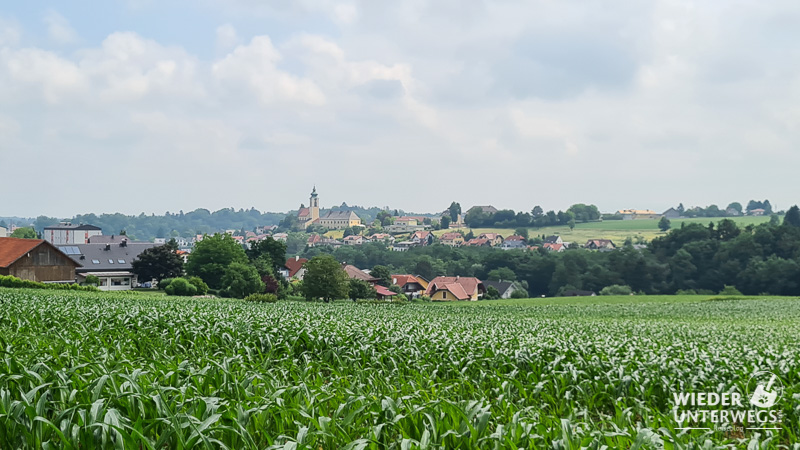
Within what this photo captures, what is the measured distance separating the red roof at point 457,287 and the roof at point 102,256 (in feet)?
137

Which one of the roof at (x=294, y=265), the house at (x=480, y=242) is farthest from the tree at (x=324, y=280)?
the house at (x=480, y=242)

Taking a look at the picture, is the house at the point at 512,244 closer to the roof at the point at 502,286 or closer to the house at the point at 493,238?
the house at the point at 493,238

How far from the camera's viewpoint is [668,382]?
28.3 feet

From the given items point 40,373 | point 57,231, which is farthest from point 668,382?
point 57,231

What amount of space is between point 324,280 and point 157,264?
2299 centimetres

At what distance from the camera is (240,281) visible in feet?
211

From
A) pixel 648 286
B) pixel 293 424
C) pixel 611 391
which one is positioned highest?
pixel 293 424

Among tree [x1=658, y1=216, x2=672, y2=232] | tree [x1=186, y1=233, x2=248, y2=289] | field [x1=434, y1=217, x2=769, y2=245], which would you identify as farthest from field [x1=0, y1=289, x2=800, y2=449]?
tree [x1=658, y1=216, x2=672, y2=232]

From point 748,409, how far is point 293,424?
20.1ft

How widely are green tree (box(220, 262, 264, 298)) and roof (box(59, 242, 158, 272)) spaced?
1995 cm

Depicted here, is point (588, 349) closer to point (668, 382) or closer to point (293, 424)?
point (668, 382)

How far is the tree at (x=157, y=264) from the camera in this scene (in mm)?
70688

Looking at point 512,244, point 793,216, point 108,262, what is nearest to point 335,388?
point 108,262

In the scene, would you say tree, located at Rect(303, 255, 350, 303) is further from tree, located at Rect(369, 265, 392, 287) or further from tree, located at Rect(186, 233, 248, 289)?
tree, located at Rect(369, 265, 392, 287)
